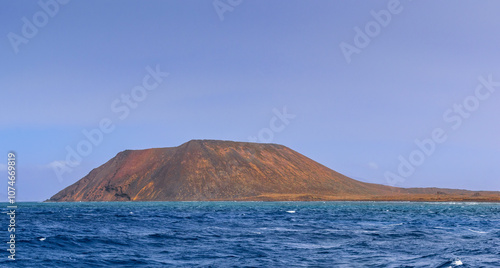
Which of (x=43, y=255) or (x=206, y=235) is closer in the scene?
(x=43, y=255)

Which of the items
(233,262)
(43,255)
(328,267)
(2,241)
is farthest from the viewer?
(2,241)

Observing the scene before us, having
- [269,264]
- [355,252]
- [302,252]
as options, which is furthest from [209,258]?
[355,252]

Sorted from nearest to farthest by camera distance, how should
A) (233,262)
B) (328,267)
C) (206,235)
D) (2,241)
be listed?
(328,267) < (233,262) < (2,241) < (206,235)

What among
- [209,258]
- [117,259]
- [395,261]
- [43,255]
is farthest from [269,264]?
[43,255]

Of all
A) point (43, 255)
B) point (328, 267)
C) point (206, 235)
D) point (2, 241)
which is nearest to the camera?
point (328, 267)

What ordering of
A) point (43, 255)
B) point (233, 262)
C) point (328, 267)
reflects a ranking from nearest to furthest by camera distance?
point (328, 267) → point (233, 262) → point (43, 255)

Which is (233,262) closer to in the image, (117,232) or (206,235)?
(206,235)

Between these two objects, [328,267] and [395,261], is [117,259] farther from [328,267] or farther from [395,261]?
[395,261]

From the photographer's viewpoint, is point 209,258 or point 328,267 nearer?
point 328,267

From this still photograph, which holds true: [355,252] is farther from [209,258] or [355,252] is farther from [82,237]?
[82,237]
